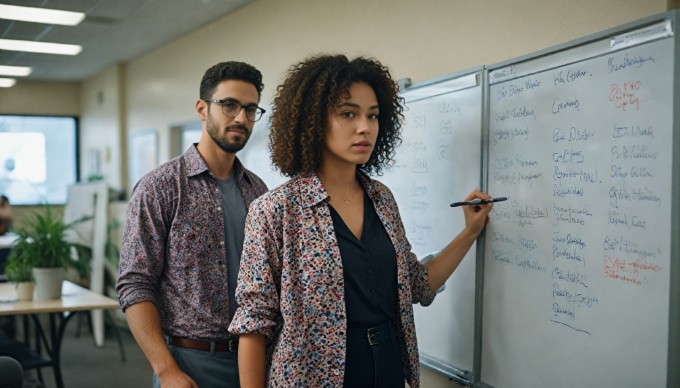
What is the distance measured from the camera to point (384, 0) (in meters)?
2.89

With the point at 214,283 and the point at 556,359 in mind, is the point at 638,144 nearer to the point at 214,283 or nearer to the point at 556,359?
the point at 556,359

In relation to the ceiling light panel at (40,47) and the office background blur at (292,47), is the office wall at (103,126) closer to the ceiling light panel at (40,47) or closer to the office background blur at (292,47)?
the office background blur at (292,47)

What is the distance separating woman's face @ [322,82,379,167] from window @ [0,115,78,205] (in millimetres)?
6990

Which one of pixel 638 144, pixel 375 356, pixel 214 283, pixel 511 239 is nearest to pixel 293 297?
pixel 375 356

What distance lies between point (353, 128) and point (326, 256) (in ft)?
1.07

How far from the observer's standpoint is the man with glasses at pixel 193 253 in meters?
1.79

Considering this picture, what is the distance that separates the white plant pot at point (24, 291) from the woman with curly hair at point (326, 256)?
98.0 inches

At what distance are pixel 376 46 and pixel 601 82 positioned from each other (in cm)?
145

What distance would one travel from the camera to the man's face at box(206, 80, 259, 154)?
197 centimetres

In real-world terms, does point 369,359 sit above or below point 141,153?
below

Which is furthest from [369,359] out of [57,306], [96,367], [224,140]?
[96,367]

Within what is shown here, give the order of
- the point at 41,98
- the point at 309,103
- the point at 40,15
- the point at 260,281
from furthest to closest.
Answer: the point at 41,98
the point at 40,15
the point at 309,103
the point at 260,281

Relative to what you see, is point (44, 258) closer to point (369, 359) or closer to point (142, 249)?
point (142, 249)

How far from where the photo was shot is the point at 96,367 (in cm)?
468
